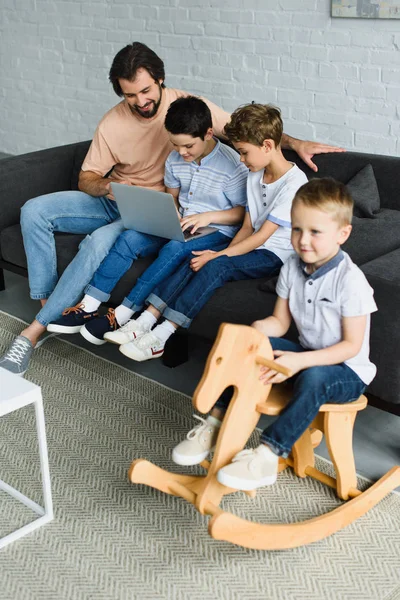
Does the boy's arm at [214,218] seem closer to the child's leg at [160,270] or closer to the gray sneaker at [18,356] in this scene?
the child's leg at [160,270]

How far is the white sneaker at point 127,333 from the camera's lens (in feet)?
7.67

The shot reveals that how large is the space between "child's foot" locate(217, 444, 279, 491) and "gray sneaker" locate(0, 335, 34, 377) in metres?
1.15

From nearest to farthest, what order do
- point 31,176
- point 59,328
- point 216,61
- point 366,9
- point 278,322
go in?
point 278,322 < point 59,328 < point 31,176 < point 366,9 < point 216,61

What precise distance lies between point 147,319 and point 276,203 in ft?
1.79

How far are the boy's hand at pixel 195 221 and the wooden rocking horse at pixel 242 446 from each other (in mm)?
826

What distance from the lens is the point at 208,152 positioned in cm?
256

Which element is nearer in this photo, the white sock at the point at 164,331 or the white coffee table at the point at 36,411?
the white coffee table at the point at 36,411

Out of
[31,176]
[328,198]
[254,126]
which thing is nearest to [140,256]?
[254,126]

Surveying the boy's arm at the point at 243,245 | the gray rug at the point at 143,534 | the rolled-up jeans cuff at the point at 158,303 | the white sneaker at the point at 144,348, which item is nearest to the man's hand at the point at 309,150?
the boy's arm at the point at 243,245

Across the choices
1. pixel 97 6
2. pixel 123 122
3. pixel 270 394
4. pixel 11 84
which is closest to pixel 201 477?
pixel 270 394

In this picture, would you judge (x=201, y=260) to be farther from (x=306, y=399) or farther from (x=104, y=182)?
(x=306, y=399)

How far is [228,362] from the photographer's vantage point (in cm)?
167

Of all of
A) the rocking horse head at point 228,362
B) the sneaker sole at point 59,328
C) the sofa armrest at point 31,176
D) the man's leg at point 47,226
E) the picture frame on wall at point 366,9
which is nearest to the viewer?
the rocking horse head at point 228,362

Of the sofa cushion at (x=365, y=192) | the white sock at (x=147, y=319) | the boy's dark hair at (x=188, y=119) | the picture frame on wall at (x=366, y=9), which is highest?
the picture frame on wall at (x=366, y=9)
